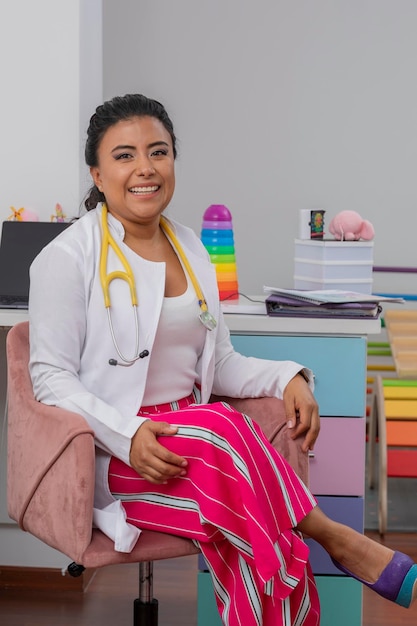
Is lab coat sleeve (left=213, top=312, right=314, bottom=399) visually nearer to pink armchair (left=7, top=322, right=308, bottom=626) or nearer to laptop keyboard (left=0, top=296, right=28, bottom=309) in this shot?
pink armchair (left=7, top=322, right=308, bottom=626)

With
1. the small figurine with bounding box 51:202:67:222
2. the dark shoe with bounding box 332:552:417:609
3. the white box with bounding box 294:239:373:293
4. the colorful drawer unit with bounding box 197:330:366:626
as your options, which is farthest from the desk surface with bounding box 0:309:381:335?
the dark shoe with bounding box 332:552:417:609

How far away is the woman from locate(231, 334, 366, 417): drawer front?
222 mm

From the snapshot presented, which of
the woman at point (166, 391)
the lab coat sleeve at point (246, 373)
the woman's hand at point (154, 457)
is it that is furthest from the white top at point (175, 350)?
the woman's hand at point (154, 457)

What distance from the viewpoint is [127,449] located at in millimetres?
1840

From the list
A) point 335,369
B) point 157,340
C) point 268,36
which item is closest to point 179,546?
point 157,340

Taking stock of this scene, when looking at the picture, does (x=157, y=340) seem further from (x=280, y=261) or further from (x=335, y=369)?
(x=280, y=261)

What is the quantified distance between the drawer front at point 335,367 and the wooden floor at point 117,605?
0.60 m

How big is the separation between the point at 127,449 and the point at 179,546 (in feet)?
0.66

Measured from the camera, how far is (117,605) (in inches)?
106

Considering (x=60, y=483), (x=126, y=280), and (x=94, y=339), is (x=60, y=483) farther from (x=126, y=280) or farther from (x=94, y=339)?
(x=126, y=280)

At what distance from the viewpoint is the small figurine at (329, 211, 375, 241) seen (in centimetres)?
268

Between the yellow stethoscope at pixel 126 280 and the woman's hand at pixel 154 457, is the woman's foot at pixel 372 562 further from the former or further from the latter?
the yellow stethoscope at pixel 126 280

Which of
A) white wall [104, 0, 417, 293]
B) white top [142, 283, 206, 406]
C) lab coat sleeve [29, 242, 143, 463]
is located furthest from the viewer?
white wall [104, 0, 417, 293]

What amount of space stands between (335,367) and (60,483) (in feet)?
2.66
